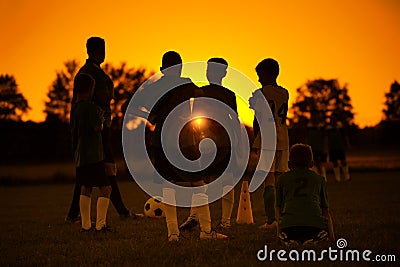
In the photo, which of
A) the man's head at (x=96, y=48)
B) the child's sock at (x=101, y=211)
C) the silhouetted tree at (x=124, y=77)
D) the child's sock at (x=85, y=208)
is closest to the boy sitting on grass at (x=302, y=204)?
the child's sock at (x=101, y=211)

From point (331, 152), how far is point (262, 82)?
2067 cm

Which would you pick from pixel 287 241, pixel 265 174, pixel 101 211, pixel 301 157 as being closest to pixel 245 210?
pixel 265 174

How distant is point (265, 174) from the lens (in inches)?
389

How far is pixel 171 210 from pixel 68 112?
2714 inches

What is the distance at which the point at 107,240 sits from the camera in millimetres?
8836

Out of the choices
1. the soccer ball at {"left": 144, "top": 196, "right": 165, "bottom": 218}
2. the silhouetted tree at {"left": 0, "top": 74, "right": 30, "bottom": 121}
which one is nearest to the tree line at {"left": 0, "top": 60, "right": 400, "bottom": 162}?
the silhouetted tree at {"left": 0, "top": 74, "right": 30, "bottom": 121}

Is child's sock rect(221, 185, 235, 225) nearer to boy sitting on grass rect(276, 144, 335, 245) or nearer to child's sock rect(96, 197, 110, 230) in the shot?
child's sock rect(96, 197, 110, 230)

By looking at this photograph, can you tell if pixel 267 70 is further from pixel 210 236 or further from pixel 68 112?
pixel 68 112

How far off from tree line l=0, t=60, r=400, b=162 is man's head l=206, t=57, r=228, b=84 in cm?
2127

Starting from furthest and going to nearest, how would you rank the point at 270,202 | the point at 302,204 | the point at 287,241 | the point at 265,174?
the point at 265,174 < the point at 270,202 < the point at 287,241 < the point at 302,204

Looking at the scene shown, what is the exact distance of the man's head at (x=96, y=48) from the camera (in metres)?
10.0

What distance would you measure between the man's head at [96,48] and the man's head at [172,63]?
1709 millimetres

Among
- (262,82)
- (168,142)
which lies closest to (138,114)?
(168,142)

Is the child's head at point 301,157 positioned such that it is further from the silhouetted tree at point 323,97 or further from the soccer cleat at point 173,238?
the silhouetted tree at point 323,97
